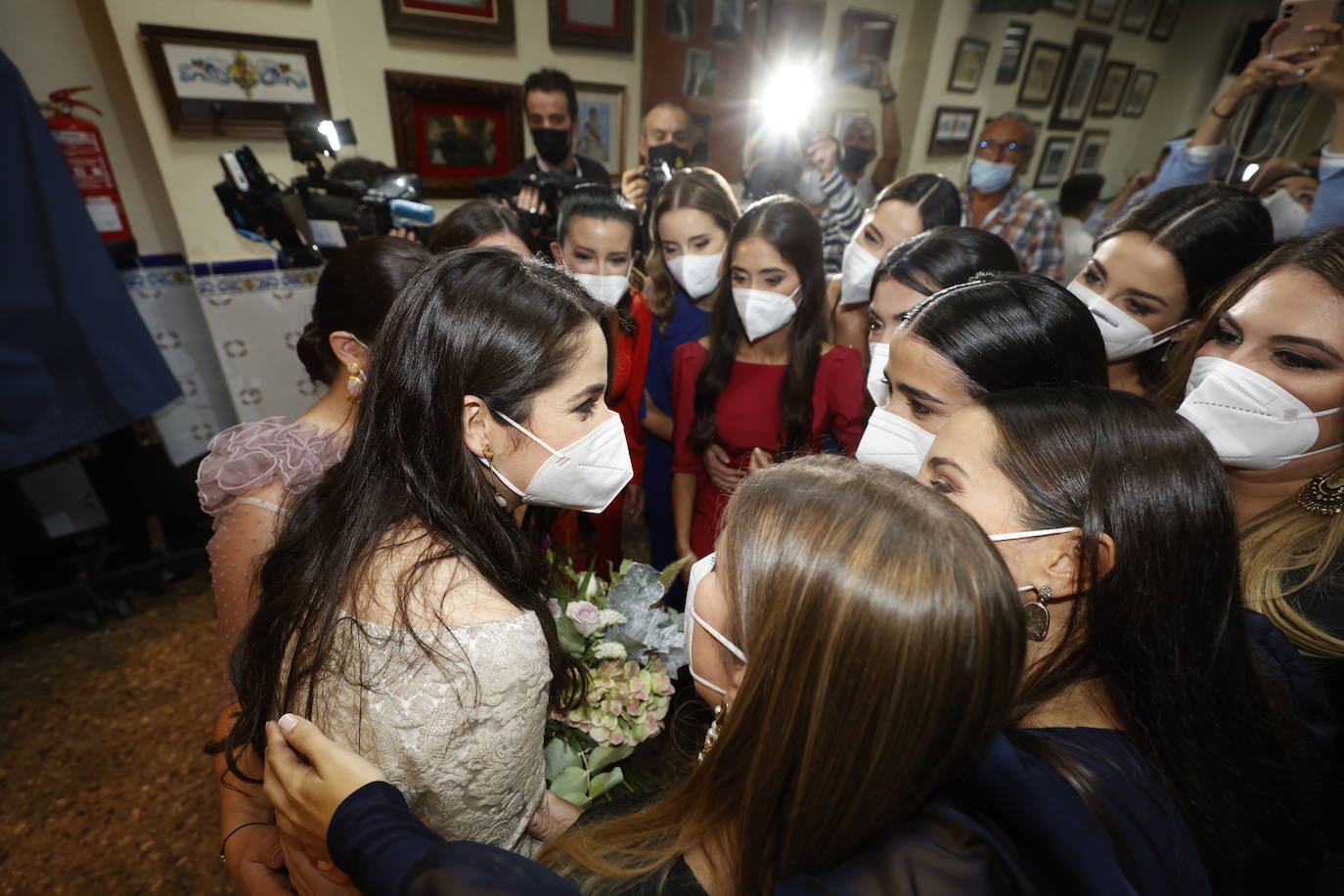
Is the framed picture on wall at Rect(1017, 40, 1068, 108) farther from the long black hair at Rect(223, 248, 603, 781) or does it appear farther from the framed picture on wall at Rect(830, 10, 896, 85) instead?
the long black hair at Rect(223, 248, 603, 781)

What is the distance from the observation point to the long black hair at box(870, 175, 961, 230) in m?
2.41

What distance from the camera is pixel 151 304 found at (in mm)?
3123

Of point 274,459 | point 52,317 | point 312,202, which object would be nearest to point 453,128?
point 312,202

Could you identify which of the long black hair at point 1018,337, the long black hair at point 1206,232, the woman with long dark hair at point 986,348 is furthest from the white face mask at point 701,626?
the long black hair at point 1206,232

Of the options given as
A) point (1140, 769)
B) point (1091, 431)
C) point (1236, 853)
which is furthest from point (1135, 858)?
point (1091, 431)

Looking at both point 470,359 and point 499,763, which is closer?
point 499,763

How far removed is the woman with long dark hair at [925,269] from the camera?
5.89 feet

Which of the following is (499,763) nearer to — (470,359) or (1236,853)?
(470,359)

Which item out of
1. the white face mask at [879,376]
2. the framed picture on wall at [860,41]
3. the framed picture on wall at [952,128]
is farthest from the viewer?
the framed picture on wall at [952,128]

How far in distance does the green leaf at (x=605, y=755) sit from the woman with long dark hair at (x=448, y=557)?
5.8 inches

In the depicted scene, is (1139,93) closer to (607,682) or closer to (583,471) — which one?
(583,471)

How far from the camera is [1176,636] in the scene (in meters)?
0.89

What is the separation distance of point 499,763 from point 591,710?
31 centimetres

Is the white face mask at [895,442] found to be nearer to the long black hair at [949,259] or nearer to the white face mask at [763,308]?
the long black hair at [949,259]
